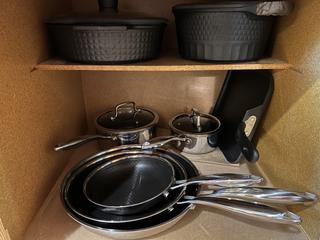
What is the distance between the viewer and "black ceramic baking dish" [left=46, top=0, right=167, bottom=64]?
514mm

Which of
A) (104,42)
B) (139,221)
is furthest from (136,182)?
(104,42)

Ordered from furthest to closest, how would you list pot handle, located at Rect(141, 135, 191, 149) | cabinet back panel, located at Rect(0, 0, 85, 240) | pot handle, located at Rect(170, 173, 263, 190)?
pot handle, located at Rect(141, 135, 191, 149)
pot handle, located at Rect(170, 173, 263, 190)
cabinet back panel, located at Rect(0, 0, 85, 240)

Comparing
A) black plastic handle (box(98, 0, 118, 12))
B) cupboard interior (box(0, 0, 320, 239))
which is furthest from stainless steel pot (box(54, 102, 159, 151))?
black plastic handle (box(98, 0, 118, 12))

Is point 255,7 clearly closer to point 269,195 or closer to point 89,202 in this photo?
point 269,195

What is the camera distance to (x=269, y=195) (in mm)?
551

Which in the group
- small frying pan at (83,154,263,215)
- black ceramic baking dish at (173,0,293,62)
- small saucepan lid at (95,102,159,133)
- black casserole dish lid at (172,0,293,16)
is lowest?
small frying pan at (83,154,263,215)

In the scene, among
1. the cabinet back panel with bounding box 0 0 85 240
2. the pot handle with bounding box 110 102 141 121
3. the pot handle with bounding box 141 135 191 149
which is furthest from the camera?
the pot handle with bounding box 110 102 141 121

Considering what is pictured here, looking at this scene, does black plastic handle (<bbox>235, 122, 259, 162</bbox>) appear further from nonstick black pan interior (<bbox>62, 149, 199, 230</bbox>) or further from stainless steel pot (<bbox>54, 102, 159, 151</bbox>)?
stainless steel pot (<bbox>54, 102, 159, 151</bbox>)

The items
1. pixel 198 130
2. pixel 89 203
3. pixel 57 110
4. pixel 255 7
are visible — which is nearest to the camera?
pixel 255 7

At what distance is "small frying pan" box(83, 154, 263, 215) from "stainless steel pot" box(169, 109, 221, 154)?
5.5 inches

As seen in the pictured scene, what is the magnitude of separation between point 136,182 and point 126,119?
24 centimetres

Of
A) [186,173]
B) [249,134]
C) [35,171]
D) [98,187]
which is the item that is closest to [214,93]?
[249,134]

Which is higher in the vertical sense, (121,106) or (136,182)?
(121,106)

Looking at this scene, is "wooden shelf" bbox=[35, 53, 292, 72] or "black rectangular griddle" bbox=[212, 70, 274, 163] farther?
"black rectangular griddle" bbox=[212, 70, 274, 163]
